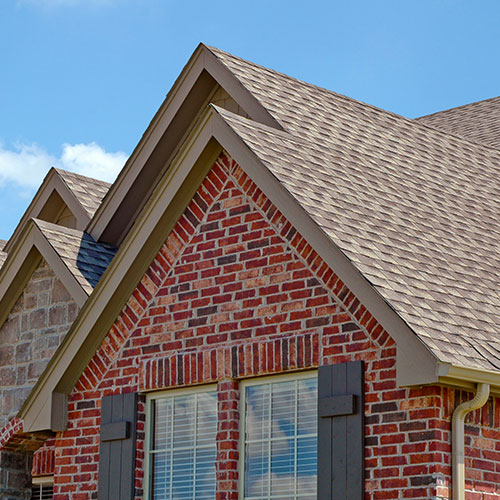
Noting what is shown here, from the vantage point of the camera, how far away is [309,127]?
40.1ft

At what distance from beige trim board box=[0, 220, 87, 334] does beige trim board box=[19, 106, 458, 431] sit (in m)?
1.58

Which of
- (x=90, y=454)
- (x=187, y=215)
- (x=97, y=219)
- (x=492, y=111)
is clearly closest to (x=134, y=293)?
(x=187, y=215)

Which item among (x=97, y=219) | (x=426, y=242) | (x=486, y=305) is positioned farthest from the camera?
(x=97, y=219)

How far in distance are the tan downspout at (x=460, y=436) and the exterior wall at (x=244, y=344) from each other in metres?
0.05

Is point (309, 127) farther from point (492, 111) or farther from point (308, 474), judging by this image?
point (492, 111)

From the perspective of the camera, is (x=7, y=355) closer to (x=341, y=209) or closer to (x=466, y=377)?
(x=341, y=209)

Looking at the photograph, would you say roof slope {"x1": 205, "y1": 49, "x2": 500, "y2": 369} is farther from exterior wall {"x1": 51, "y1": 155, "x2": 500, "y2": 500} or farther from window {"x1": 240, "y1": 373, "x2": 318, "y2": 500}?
window {"x1": 240, "y1": 373, "x2": 318, "y2": 500}

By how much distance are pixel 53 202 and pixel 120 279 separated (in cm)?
427

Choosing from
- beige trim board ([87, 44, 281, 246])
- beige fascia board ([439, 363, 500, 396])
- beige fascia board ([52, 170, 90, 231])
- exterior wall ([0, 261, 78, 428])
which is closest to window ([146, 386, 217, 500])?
exterior wall ([0, 261, 78, 428])

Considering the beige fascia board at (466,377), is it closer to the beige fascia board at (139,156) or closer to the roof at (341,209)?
the roof at (341,209)

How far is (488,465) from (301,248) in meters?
2.39

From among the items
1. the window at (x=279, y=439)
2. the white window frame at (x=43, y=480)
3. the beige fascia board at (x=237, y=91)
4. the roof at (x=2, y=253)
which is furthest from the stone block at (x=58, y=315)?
the window at (x=279, y=439)

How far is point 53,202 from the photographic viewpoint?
14672mm

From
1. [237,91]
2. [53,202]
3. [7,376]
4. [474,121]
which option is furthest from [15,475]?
[474,121]
